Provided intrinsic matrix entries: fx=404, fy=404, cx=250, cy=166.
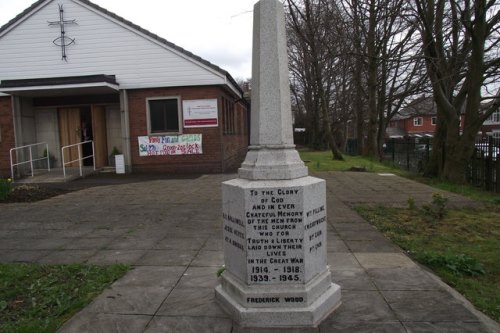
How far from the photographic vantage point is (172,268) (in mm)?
4707

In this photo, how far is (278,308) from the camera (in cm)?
332

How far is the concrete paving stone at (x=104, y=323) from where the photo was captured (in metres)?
3.26

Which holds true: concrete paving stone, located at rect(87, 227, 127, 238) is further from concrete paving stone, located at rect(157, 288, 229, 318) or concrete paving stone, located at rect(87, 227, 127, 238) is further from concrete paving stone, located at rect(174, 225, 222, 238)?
concrete paving stone, located at rect(157, 288, 229, 318)

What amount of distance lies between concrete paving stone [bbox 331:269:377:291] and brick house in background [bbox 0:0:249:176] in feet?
39.9

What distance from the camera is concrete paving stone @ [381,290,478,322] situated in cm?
334

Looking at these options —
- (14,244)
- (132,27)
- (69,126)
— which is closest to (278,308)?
(14,244)

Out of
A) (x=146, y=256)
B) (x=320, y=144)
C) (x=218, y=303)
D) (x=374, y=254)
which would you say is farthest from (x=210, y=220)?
(x=320, y=144)

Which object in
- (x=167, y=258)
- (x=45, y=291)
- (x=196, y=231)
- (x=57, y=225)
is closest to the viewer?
(x=45, y=291)

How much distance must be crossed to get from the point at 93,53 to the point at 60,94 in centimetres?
224

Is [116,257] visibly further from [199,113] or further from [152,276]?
[199,113]

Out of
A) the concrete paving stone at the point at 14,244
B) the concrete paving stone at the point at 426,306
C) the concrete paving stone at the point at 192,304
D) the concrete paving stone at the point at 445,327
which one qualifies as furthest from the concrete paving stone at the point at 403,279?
the concrete paving stone at the point at 14,244

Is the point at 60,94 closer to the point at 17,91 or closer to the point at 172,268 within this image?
the point at 17,91

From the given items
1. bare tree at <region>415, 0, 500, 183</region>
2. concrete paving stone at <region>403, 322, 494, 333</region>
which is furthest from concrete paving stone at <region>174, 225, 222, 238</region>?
bare tree at <region>415, 0, 500, 183</region>

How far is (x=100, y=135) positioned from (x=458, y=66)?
14.4 meters
